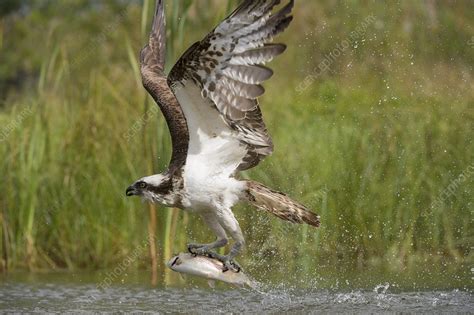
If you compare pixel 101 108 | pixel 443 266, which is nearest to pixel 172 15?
pixel 101 108

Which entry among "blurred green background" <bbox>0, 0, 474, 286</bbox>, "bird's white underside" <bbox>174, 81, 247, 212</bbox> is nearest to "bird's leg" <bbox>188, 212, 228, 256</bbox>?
"bird's white underside" <bbox>174, 81, 247, 212</bbox>

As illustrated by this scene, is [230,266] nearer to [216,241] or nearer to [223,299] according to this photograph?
[216,241]

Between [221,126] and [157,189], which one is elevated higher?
[221,126]

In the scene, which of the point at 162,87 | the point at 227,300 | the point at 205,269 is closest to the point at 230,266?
the point at 205,269

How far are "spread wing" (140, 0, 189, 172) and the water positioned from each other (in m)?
1.25

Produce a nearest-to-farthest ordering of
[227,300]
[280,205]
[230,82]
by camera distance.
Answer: [230,82] → [280,205] → [227,300]

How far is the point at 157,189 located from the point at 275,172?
292 cm

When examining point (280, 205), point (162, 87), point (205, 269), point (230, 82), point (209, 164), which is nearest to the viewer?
point (230, 82)

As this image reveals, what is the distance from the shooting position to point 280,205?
7.83 m

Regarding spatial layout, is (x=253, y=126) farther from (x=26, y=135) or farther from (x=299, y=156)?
(x=26, y=135)

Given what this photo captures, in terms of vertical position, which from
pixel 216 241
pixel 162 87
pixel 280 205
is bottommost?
pixel 216 241

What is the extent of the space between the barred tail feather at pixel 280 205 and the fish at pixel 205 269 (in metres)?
0.54

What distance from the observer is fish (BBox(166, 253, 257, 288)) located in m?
7.52

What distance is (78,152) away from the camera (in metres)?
11.1
